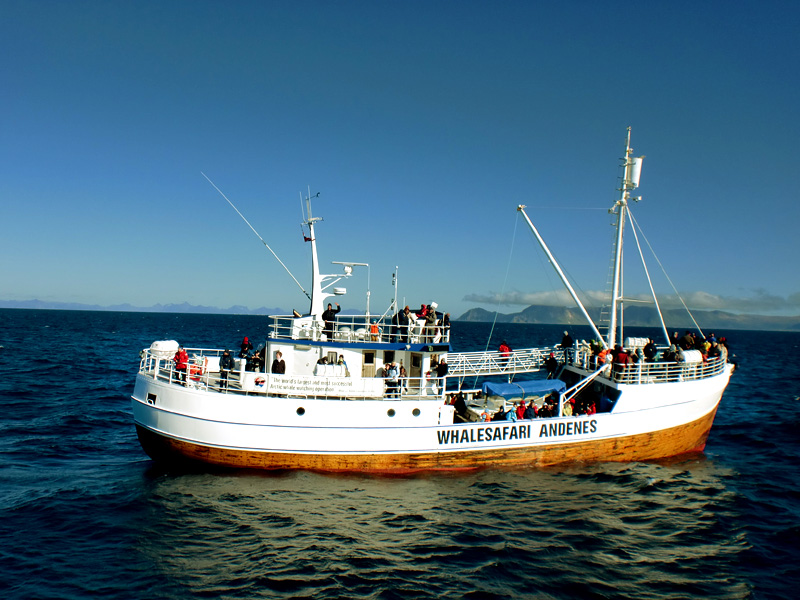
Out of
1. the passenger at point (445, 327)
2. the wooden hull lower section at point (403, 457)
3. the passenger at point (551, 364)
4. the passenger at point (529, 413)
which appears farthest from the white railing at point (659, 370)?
the passenger at point (445, 327)

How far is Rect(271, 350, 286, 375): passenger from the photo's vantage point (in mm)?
17203

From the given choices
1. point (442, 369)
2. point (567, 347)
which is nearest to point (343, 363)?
point (442, 369)

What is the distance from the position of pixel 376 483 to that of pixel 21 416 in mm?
18535

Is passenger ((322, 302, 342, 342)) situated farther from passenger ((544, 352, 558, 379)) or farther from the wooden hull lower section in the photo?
passenger ((544, 352, 558, 379))

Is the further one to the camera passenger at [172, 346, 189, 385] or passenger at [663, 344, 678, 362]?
passenger at [663, 344, 678, 362]

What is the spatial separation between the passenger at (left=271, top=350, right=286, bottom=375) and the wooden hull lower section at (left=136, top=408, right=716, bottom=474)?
9.31 ft

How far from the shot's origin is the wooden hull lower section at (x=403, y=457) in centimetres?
1602

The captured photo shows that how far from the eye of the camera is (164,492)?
14852 mm

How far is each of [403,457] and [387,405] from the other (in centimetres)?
188

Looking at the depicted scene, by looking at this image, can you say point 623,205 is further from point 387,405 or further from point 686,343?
point 387,405

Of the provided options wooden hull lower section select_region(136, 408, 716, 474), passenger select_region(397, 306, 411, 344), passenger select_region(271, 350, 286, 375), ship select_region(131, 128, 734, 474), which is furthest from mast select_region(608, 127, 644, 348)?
passenger select_region(271, 350, 286, 375)

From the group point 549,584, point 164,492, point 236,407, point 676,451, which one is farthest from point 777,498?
point 164,492

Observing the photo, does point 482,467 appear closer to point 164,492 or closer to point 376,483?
point 376,483

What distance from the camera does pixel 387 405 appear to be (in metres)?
16.4
